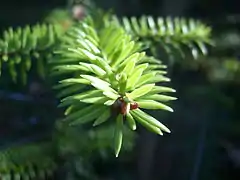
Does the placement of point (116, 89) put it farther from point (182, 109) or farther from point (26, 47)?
point (182, 109)

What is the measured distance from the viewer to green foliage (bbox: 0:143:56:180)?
1.36ft

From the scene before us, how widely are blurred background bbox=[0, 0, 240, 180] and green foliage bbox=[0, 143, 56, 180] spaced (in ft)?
0.15

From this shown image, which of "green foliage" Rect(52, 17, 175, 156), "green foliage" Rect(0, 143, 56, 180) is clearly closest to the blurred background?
"green foliage" Rect(0, 143, 56, 180)

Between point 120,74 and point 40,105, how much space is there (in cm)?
27

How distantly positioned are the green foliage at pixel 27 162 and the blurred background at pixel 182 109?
5 cm

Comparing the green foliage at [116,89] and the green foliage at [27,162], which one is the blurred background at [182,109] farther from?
the green foliage at [116,89]

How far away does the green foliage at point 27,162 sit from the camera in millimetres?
413

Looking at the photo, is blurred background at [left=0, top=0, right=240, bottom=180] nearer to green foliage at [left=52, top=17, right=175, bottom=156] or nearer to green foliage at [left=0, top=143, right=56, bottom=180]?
green foliage at [left=0, top=143, right=56, bottom=180]

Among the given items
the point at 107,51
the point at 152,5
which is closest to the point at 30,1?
the point at 152,5

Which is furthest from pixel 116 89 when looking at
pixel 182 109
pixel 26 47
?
pixel 182 109

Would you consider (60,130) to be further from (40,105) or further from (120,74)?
(120,74)

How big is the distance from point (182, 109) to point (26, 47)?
289 millimetres

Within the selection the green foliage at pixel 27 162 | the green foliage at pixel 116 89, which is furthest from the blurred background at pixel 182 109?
the green foliage at pixel 116 89

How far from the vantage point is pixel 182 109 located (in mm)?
641
